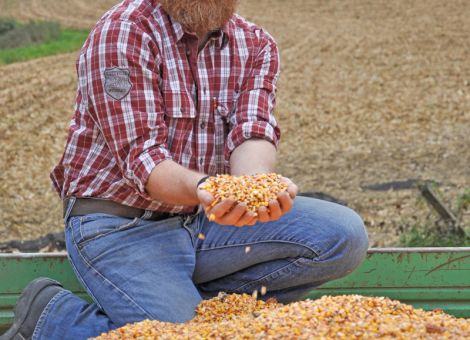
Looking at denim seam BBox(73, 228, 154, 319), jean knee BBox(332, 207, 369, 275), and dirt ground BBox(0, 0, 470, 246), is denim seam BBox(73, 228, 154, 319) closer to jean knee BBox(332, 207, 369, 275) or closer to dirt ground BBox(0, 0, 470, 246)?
jean knee BBox(332, 207, 369, 275)

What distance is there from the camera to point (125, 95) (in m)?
3.14

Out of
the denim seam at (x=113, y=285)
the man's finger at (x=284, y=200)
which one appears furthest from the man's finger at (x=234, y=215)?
the denim seam at (x=113, y=285)

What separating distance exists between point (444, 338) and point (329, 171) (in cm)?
537

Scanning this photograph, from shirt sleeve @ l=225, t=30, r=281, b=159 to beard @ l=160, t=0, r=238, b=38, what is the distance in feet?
0.88

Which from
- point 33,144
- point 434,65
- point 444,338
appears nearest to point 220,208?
point 444,338

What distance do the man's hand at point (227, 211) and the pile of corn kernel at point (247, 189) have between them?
16 mm

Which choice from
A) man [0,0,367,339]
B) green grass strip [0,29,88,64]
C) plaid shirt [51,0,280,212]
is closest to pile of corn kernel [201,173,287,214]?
man [0,0,367,339]

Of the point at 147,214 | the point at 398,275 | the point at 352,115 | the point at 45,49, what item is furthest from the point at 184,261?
the point at 45,49

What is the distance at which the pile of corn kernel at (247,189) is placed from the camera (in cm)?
281

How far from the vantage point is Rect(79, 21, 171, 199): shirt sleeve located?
10.2 feet

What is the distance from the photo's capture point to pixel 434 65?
12227 millimetres

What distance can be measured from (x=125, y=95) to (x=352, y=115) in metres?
7.05

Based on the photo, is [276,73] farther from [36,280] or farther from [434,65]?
[434,65]

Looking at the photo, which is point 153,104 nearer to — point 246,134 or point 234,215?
point 246,134
